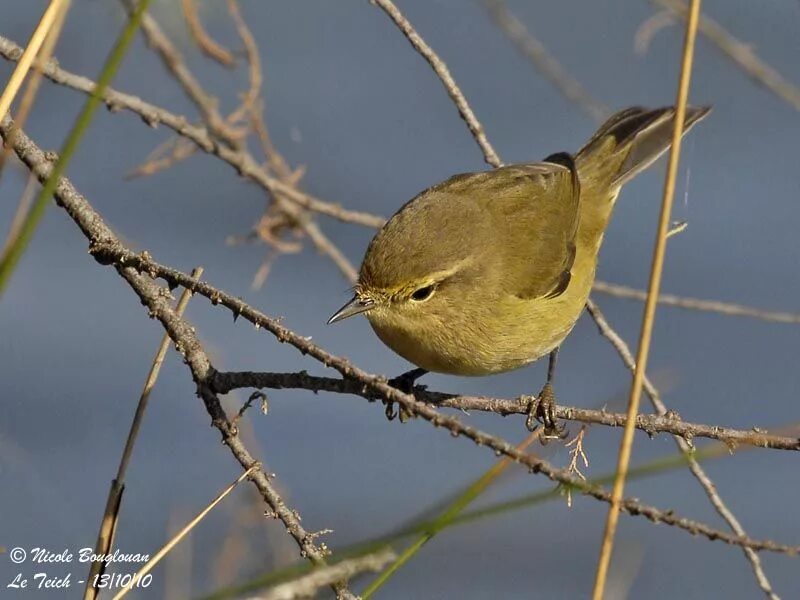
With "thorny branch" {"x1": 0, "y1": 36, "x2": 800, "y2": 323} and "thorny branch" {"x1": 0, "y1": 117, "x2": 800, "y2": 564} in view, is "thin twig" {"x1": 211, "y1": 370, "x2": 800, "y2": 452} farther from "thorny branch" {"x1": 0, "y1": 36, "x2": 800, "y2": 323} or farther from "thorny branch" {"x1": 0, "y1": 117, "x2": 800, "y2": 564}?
"thorny branch" {"x1": 0, "y1": 36, "x2": 800, "y2": 323}

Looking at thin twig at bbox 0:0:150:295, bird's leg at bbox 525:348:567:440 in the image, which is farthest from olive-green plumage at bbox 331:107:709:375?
Answer: thin twig at bbox 0:0:150:295

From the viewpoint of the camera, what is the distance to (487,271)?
3674mm

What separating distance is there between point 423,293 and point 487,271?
367 mm

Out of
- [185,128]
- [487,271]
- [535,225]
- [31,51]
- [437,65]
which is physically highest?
[185,128]

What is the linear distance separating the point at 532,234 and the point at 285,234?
999 mm

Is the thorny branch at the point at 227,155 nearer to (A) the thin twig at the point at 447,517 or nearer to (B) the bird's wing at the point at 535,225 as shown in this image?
(B) the bird's wing at the point at 535,225

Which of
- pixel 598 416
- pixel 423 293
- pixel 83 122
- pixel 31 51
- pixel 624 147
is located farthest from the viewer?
pixel 624 147

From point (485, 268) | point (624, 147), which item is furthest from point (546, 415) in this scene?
point (624, 147)

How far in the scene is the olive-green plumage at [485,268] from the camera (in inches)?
130

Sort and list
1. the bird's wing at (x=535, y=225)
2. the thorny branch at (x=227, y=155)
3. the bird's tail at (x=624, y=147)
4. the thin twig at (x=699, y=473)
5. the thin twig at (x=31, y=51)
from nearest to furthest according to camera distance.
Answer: the thin twig at (x=31, y=51) → the thin twig at (x=699, y=473) → the thorny branch at (x=227, y=155) → the bird's wing at (x=535, y=225) → the bird's tail at (x=624, y=147)

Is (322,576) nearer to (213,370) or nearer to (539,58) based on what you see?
(213,370)

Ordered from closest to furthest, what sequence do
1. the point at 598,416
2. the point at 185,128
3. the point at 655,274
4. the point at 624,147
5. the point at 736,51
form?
the point at 655,274 < the point at 598,416 < the point at 185,128 < the point at 736,51 < the point at 624,147

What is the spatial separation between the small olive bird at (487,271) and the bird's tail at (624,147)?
16cm

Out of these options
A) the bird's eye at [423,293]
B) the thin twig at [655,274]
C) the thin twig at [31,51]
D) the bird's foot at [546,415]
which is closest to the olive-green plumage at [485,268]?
the bird's eye at [423,293]
